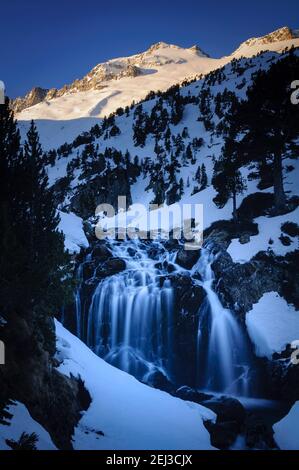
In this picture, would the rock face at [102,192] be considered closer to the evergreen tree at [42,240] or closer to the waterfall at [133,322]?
the waterfall at [133,322]

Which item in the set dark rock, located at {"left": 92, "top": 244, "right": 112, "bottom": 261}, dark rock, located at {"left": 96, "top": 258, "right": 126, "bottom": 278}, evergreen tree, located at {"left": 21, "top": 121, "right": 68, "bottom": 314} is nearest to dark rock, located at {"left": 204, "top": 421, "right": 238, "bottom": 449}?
evergreen tree, located at {"left": 21, "top": 121, "right": 68, "bottom": 314}

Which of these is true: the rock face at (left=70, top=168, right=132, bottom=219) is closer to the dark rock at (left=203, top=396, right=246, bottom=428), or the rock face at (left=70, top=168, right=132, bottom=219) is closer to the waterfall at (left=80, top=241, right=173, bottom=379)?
the waterfall at (left=80, top=241, right=173, bottom=379)

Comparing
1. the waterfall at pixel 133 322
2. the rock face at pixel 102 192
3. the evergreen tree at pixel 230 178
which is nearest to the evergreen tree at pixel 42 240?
the waterfall at pixel 133 322

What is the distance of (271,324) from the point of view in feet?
80.5

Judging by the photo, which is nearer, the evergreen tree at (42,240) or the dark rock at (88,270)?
the evergreen tree at (42,240)

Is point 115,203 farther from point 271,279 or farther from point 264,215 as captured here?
point 271,279

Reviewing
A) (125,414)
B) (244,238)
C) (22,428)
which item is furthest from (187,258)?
(22,428)

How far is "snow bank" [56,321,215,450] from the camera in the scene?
1392 centimetres

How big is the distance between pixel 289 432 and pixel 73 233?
26.5 m

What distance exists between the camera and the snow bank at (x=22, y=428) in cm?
983

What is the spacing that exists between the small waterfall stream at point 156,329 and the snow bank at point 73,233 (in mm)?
3256

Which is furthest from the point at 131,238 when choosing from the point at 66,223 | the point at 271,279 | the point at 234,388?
the point at 234,388
